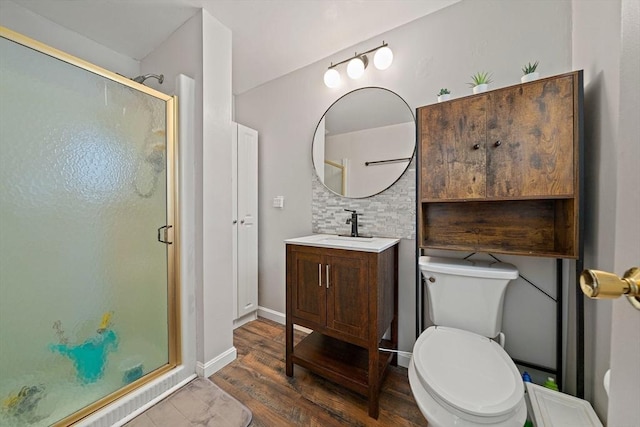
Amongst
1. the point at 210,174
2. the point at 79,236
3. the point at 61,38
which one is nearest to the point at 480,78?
the point at 210,174

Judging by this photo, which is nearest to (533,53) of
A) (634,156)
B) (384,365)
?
(634,156)

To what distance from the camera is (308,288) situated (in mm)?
1557

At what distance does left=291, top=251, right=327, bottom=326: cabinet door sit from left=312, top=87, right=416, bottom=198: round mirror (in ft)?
2.16

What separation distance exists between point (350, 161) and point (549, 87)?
116cm

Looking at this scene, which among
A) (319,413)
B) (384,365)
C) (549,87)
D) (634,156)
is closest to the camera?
(634,156)

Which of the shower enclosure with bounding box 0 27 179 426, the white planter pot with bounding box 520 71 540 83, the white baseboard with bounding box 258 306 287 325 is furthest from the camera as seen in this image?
the white baseboard with bounding box 258 306 287 325

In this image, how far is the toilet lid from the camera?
0.84 m

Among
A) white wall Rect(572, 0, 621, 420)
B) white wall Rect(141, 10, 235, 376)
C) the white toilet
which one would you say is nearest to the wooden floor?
white wall Rect(141, 10, 235, 376)

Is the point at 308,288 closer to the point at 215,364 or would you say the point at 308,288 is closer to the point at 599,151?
the point at 215,364

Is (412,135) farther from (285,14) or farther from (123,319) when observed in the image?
(123,319)

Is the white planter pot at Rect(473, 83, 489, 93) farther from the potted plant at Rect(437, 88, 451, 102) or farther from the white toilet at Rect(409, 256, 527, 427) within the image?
the white toilet at Rect(409, 256, 527, 427)

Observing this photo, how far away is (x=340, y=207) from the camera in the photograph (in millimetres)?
1982

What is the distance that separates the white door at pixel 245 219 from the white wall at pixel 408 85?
88 millimetres

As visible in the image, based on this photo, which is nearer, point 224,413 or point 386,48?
point 224,413
